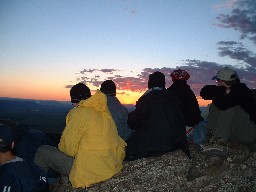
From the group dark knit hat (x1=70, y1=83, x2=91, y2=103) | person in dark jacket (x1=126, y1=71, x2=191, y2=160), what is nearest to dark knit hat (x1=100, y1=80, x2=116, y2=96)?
person in dark jacket (x1=126, y1=71, x2=191, y2=160)

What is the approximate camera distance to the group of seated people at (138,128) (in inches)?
237

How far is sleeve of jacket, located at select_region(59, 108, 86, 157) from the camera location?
6.06 meters

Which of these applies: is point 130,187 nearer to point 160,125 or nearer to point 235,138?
point 160,125

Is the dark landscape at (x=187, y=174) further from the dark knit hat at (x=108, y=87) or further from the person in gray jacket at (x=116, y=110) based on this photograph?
the dark knit hat at (x=108, y=87)

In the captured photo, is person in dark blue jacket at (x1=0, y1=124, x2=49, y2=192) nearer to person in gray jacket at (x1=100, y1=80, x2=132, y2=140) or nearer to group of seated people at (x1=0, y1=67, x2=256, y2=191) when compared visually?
group of seated people at (x1=0, y1=67, x2=256, y2=191)

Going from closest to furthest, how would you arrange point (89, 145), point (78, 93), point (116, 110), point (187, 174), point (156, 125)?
1. point (89, 145)
2. point (78, 93)
3. point (156, 125)
4. point (187, 174)
5. point (116, 110)

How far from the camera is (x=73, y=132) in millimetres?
6098

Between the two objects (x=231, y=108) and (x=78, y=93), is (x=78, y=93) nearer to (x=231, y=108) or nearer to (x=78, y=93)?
(x=78, y=93)

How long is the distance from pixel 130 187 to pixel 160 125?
1649 millimetres

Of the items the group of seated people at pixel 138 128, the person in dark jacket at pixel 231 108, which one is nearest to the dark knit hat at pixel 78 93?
the group of seated people at pixel 138 128

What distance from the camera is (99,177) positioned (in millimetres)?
6145

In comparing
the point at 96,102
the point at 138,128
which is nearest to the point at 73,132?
the point at 96,102

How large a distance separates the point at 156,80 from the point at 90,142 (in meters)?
2.48

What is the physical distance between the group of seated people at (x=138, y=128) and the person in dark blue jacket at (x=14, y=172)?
0.5 inches
